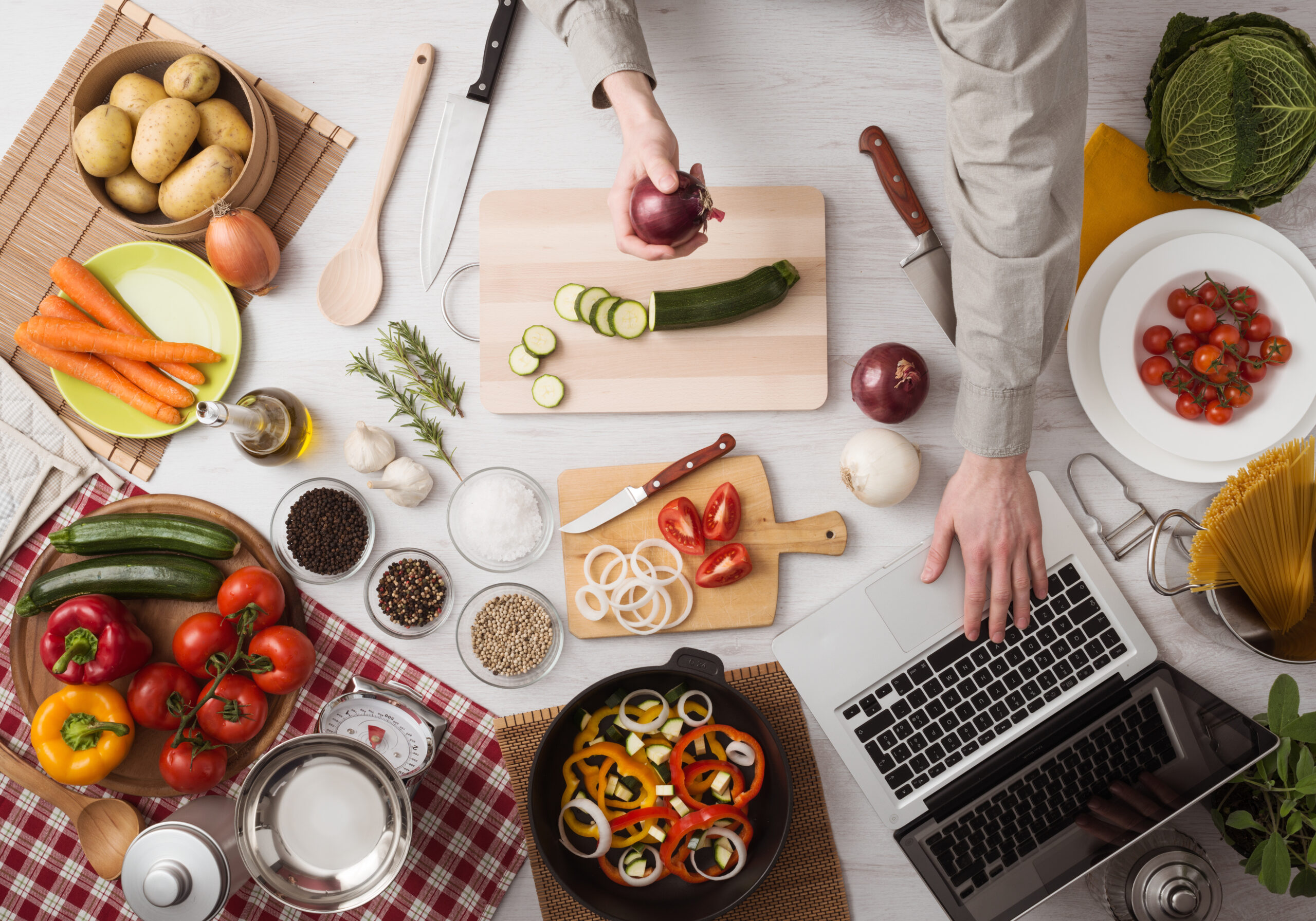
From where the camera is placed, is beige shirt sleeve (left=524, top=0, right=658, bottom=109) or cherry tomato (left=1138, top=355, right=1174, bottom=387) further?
cherry tomato (left=1138, top=355, right=1174, bottom=387)

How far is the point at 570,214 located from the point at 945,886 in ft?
5.18

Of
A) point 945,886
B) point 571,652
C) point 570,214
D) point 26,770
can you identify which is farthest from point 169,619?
point 945,886

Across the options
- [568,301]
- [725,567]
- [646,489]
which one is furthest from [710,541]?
[568,301]

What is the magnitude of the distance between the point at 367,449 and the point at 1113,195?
1.70m

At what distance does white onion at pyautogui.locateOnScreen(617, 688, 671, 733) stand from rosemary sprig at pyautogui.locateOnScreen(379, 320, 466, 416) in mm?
719

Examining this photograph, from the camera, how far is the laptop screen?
1.57m

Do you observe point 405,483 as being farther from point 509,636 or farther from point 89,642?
point 89,642

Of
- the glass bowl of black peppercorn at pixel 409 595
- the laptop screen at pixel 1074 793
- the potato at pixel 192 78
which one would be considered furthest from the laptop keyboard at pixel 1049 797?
the potato at pixel 192 78

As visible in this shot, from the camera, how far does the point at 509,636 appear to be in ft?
5.66

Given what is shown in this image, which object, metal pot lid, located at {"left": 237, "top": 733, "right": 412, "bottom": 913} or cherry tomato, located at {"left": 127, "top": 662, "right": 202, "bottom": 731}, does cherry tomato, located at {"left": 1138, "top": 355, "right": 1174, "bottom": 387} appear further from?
cherry tomato, located at {"left": 127, "top": 662, "right": 202, "bottom": 731}

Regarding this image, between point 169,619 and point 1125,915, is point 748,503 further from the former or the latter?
point 169,619

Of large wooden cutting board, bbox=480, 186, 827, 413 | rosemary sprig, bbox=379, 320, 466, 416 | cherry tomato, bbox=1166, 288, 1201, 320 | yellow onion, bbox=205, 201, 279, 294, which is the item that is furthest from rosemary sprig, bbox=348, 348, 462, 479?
cherry tomato, bbox=1166, 288, 1201, 320

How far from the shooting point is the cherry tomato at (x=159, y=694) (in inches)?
64.5

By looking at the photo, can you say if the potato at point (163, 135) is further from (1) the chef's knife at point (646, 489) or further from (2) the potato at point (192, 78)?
(1) the chef's knife at point (646, 489)
